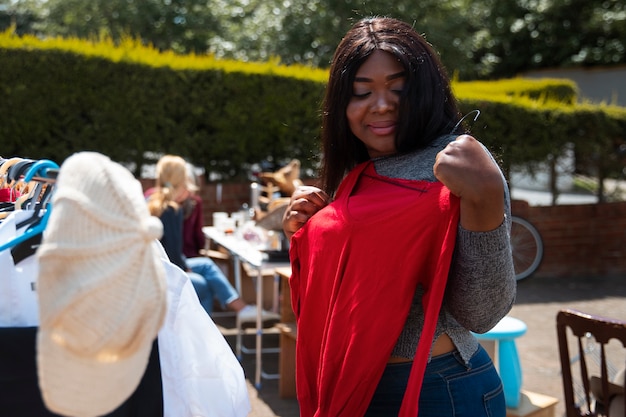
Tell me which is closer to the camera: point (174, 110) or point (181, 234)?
point (181, 234)

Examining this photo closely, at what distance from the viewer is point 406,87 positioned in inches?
74.8

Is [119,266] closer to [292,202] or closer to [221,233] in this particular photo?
[292,202]

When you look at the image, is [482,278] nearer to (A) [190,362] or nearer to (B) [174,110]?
(A) [190,362]

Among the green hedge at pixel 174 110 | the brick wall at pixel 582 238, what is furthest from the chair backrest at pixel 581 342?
the brick wall at pixel 582 238

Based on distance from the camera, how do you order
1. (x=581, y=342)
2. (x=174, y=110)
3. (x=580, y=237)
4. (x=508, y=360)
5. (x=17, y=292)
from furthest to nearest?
(x=580, y=237) → (x=174, y=110) → (x=508, y=360) → (x=581, y=342) → (x=17, y=292)

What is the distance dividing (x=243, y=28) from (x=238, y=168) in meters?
8.24

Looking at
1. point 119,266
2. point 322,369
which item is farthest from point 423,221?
point 119,266

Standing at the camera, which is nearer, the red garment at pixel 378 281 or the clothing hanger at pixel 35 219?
the clothing hanger at pixel 35 219

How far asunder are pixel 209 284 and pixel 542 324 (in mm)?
3304

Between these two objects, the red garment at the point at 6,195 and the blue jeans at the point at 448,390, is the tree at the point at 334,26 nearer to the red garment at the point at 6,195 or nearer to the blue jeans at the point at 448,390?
the red garment at the point at 6,195

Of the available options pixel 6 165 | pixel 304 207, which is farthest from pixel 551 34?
pixel 6 165

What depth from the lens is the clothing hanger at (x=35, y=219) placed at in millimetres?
1494

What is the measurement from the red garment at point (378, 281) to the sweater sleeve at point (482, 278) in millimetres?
46

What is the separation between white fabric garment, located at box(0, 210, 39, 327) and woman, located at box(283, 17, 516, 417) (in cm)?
71
